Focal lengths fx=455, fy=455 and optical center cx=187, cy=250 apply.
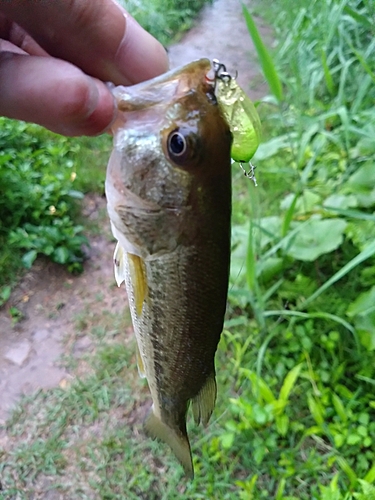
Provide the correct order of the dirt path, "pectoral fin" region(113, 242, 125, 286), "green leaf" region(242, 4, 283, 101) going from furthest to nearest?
the dirt path < "green leaf" region(242, 4, 283, 101) < "pectoral fin" region(113, 242, 125, 286)

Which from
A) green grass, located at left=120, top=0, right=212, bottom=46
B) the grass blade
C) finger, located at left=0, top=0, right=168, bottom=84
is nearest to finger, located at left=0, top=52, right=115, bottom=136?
finger, located at left=0, top=0, right=168, bottom=84

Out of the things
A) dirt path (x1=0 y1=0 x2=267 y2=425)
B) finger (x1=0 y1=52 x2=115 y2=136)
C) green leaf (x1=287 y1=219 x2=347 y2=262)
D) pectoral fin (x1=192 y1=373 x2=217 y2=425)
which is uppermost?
finger (x1=0 y1=52 x2=115 y2=136)

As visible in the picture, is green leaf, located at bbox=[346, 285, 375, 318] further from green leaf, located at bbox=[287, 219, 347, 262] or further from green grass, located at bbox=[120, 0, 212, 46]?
green grass, located at bbox=[120, 0, 212, 46]

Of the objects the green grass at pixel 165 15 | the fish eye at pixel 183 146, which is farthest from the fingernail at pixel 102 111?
the green grass at pixel 165 15

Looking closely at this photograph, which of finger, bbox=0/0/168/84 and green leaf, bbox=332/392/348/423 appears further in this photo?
green leaf, bbox=332/392/348/423

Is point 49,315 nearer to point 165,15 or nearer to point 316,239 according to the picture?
point 316,239

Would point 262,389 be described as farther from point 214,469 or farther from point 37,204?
point 37,204

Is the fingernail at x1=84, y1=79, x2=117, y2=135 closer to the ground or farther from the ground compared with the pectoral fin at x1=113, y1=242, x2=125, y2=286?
farther from the ground
